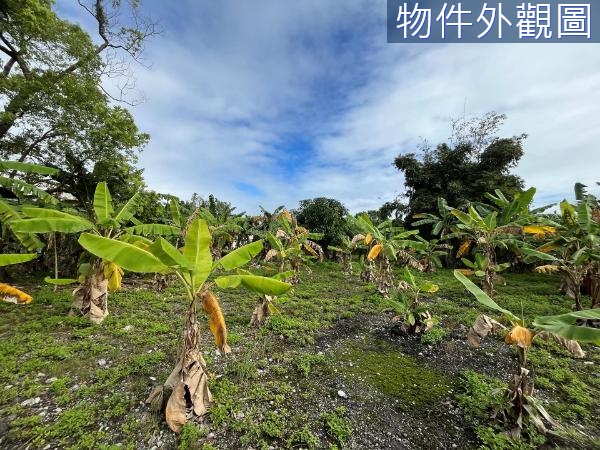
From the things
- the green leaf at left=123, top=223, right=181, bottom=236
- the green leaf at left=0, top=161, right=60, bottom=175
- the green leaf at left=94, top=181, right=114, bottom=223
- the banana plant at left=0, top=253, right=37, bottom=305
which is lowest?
the banana plant at left=0, top=253, right=37, bottom=305

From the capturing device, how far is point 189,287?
3574 mm

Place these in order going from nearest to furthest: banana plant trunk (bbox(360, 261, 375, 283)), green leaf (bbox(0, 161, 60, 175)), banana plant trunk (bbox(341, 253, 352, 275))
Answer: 1. green leaf (bbox(0, 161, 60, 175))
2. banana plant trunk (bbox(360, 261, 375, 283))
3. banana plant trunk (bbox(341, 253, 352, 275))

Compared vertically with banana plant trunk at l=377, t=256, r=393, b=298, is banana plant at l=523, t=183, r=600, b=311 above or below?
above

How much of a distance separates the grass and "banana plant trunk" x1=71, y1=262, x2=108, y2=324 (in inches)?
11.4

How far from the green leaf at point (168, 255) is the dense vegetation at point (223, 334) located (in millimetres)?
32

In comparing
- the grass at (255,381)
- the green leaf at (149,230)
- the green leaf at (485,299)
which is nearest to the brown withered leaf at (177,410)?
the grass at (255,381)

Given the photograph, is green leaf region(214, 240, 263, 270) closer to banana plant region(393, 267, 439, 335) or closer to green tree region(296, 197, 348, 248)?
banana plant region(393, 267, 439, 335)

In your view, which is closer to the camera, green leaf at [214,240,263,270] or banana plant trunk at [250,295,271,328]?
green leaf at [214,240,263,270]

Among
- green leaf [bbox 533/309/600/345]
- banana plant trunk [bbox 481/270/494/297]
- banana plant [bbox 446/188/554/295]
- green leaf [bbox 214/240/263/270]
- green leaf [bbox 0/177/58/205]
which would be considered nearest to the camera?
green leaf [bbox 533/309/600/345]

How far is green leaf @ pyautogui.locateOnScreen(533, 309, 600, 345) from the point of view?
235 cm

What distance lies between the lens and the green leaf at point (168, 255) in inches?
124

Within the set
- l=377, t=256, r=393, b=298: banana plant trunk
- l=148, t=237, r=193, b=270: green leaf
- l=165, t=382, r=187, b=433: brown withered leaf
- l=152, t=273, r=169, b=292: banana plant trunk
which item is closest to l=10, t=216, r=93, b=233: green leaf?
l=148, t=237, r=193, b=270: green leaf

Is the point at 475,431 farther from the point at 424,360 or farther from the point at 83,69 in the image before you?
the point at 83,69

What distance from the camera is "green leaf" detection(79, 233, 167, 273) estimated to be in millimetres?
3051
